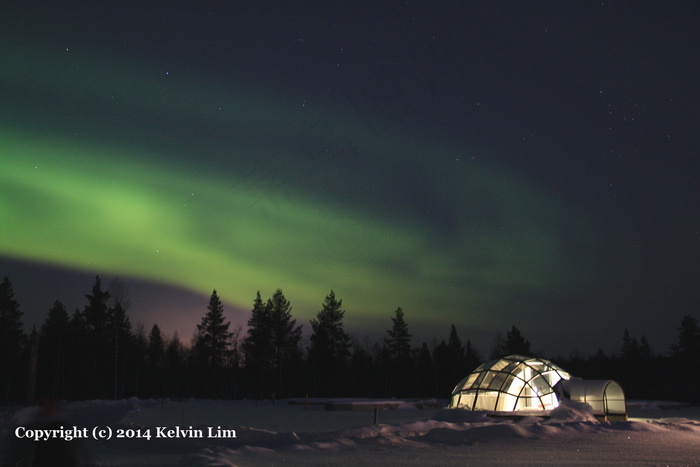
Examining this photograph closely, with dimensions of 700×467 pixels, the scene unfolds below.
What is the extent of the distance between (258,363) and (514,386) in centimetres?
3983

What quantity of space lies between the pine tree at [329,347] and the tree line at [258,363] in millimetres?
114

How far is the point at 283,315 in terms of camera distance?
61.4 meters

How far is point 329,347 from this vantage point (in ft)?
200

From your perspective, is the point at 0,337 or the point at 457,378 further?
the point at 457,378

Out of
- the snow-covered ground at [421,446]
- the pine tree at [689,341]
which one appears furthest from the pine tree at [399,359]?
the snow-covered ground at [421,446]

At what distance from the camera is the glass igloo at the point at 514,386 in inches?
949

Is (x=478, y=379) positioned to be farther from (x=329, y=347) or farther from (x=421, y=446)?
(x=329, y=347)

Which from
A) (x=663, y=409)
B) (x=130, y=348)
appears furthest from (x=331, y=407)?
(x=130, y=348)

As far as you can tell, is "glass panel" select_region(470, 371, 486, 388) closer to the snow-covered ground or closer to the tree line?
the snow-covered ground

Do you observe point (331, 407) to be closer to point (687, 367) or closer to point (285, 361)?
point (285, 361)

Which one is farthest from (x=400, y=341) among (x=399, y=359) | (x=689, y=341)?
(x=689, y=341)

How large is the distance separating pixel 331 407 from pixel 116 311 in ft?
86.1

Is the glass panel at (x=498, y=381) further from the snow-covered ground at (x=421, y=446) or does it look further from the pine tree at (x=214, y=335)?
the pine tree at (x=214, y=335)

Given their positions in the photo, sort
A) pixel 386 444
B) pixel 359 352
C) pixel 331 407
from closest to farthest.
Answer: pixel 386 444, pixel 331 407, pixel 359 352
